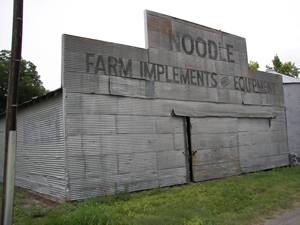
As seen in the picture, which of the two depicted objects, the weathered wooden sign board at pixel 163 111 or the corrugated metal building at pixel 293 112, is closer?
the weathered wooden sign board at pixel 163 111

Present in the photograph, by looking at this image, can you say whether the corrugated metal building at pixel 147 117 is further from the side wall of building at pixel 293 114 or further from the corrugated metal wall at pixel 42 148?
the side wall of building at pixel 293 114

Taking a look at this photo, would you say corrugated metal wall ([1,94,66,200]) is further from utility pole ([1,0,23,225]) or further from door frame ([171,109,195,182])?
door frame ([171,109,195,182])

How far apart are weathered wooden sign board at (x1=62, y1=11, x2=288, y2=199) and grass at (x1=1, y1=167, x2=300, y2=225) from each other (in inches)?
33.0

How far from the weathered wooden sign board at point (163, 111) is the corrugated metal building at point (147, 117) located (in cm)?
3

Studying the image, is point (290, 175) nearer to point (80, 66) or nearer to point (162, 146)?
point (162, 146)

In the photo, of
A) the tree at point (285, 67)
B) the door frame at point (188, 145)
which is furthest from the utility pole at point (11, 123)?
the tree at point (285, 67)

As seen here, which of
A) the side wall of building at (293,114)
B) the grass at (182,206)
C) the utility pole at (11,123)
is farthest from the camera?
the side wall of building at (293,114)

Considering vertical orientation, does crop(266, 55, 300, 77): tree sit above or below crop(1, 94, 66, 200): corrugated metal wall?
above

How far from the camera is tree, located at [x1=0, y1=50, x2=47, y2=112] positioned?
1233 inches

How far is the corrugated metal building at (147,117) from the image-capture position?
1089cm

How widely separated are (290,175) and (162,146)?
5898 millimetres

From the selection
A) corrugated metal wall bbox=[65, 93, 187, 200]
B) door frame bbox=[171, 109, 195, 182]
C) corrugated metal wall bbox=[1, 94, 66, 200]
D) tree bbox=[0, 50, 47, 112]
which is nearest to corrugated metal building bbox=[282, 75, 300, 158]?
door frame bbox=[171, 109, 195, 182]

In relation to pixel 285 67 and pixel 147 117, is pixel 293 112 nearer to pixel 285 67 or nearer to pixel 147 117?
pixel 147 117

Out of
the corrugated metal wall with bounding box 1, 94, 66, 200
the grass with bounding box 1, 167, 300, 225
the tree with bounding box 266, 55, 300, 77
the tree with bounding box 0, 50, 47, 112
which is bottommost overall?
the grass with bounding box 1, 167, 300, 225
